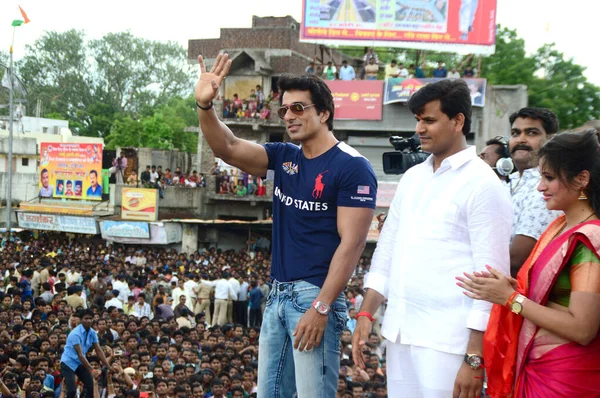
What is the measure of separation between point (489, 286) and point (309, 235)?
89cm

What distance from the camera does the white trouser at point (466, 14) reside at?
24.1 m

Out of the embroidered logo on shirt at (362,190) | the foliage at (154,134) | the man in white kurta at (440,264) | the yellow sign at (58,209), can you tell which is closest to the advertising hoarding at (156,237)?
the yellow sign at (58,209)

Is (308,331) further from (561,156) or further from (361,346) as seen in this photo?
(561,156)

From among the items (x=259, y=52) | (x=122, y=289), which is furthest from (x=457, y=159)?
(x=259, y=52)

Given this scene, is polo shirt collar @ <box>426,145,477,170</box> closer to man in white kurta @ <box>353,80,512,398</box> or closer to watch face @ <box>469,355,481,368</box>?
man in white kurta @ <box>353,80,512,398</box>

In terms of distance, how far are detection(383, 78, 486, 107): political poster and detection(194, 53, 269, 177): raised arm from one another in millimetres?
20902

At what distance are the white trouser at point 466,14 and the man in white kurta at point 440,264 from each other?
22.6 meters

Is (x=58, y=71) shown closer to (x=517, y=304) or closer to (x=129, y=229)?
(x=129, y=229)

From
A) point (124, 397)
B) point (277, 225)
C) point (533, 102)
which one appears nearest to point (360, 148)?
point (533, 102)

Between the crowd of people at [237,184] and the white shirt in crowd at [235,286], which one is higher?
the crowd of people at [237,184]

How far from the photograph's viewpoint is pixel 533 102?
3200 cm

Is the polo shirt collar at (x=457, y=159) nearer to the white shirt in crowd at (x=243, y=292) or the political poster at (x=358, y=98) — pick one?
the white shirt in crowd at (x=243, y=292)

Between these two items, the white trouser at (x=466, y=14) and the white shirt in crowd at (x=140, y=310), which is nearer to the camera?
the white shirt in crowd at (x=140, y=310)

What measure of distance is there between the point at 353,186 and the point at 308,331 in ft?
2.13
